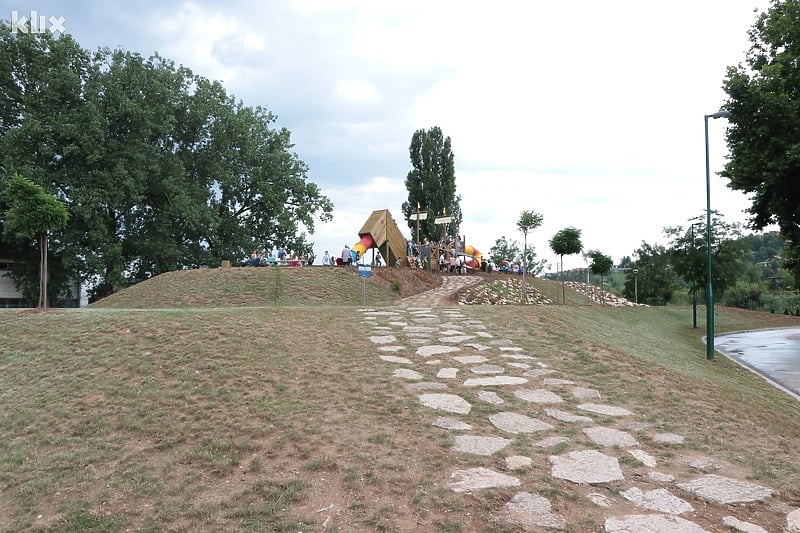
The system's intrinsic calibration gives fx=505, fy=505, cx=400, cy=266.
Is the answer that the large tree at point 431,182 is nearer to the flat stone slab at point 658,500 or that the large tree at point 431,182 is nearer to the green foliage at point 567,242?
the green foliage at point 567,242

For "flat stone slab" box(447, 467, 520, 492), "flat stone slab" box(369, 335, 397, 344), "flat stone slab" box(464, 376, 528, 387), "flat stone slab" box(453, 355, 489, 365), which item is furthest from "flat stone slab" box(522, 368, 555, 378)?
"flat stone slab" box(447, 467, 520, 492)

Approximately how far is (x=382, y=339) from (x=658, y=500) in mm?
5681

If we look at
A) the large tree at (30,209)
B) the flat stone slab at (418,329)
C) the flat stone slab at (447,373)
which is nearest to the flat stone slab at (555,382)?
the flat stone slab at (447,373)

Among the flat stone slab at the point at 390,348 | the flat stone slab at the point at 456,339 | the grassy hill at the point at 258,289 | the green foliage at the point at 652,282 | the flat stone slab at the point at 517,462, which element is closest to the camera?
the flat stone slab at the point at 517,462

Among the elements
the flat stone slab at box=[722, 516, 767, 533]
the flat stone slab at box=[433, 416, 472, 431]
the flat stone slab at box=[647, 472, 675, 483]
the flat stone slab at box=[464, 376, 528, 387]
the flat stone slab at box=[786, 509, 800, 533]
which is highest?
the flat stone slab at box=[464, 376, 528, 387]

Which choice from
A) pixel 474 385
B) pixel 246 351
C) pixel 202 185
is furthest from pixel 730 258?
pixel 202 185

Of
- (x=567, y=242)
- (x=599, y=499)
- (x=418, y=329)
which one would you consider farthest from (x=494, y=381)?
(x=567, y=242)

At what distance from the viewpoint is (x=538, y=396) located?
655 centimetres

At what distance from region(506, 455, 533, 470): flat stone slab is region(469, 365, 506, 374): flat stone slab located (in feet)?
8.81

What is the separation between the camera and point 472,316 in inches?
473

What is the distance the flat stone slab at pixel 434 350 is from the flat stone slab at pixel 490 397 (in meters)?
1.84

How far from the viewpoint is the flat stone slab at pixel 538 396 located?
6406 mm

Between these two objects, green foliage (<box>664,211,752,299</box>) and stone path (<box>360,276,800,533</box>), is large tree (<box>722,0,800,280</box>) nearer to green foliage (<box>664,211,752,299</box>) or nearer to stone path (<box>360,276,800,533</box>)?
green foliage (<box>664,211,752,299</box>)

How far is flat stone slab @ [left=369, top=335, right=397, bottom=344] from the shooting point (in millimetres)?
8962
